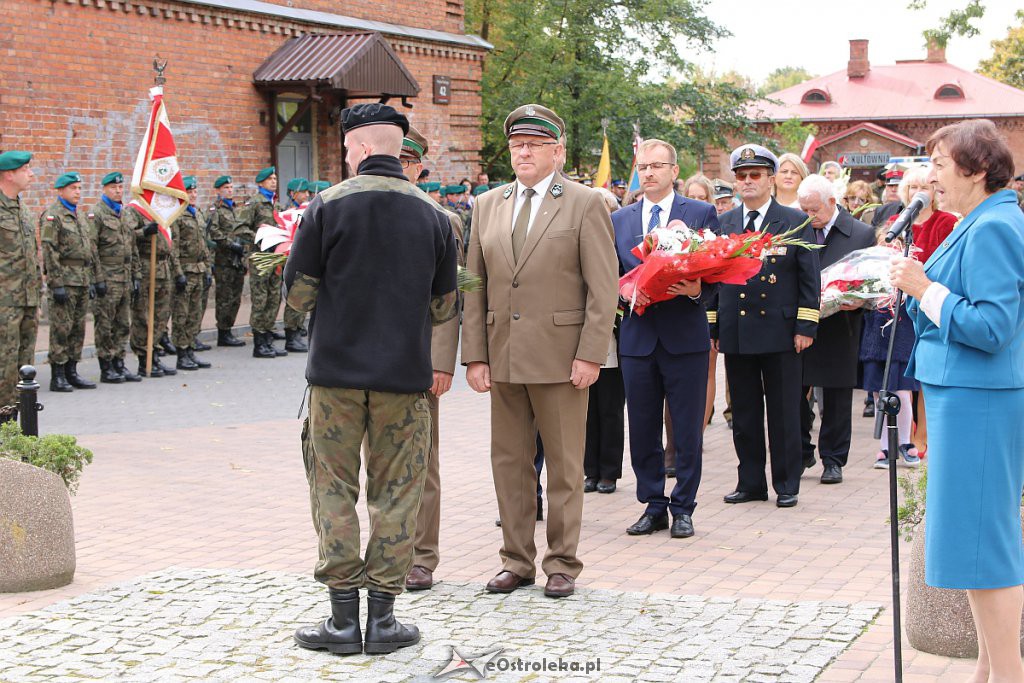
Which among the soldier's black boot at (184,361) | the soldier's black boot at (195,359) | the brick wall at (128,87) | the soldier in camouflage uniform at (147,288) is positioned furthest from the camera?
the brick wall at (128,87)

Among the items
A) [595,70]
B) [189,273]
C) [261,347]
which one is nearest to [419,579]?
[189,273]

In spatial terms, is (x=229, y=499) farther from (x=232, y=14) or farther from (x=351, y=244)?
(x=232, y=14)

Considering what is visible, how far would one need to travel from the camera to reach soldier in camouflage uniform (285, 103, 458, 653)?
5062mm

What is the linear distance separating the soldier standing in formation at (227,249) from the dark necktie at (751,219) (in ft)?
31.8

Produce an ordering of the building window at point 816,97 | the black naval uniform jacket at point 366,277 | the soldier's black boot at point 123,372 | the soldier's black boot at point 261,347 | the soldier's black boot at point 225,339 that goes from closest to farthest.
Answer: the black naval uniform jacket at point 366,277 → the soldier's black boot at point 123,372 → the soldier's black boot at point 261,347 → the soldier's black boot at point 225,339 → the building window at point 816,97

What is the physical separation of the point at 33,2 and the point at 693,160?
2183 centimetres

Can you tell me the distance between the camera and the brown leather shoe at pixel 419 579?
603 centimetres

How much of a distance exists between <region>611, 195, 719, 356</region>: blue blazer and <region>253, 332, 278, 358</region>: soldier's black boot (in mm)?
9310

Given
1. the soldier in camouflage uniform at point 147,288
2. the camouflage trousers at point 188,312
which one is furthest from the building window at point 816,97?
the soldier in camouflage uniform at point 147,288

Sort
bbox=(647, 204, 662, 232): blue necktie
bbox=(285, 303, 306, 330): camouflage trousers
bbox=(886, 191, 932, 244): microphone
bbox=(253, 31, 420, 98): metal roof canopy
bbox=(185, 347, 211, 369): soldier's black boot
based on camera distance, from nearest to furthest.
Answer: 1. bbox=(886, 191, 932, 244): microphone
2. bbox=(647, 204, 662, 232): blue necktie
3. bbox=(185, 347, 211, 369): soldier's black boot
4. bbox=(285, 303, 306, 330): camouflage trousers
5. bbox=(253, 31, 420, 98): metal roof canopy

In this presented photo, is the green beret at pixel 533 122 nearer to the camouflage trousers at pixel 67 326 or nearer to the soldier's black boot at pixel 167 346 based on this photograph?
the camouflage trousers at pixel 67 326

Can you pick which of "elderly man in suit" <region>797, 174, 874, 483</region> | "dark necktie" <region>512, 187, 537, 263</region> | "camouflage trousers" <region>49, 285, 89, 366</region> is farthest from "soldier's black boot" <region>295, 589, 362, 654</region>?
"camouflage trousers" <region>49, 285, 89, 366</region>

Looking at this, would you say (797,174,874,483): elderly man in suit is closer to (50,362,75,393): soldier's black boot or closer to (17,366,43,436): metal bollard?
(17,366,43,436): metal bollard

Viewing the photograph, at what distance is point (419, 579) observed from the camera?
6.04 metres
